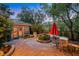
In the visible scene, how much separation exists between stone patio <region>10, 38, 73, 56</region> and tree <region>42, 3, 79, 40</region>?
13.5 inches

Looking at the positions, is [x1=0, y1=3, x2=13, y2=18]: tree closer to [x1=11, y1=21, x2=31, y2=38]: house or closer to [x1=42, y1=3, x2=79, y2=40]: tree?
[x1=11, y1=21, x2=31, y2=38]: house

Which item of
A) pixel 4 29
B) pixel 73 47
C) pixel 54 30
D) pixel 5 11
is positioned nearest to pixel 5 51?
pixel 4 29

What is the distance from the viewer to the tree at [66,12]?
246 centimetres

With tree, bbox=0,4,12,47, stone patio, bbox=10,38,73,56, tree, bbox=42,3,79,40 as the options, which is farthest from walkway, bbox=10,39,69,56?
tree, bbox=42,3,79,40

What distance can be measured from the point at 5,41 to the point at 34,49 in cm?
39

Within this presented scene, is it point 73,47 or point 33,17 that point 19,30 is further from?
point 73,47

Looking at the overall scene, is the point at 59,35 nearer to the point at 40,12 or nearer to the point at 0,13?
the point at 40,12

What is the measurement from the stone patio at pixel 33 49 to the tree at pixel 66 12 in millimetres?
343

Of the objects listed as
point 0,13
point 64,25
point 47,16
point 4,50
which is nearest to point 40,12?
point 47,16

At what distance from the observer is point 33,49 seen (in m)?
2.47

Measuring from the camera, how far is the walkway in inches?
96.7

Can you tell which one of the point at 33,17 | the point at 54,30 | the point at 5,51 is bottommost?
the point at 5,51

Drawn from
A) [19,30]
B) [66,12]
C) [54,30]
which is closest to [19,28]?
[19,30]

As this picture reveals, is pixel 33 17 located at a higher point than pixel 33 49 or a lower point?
higher
